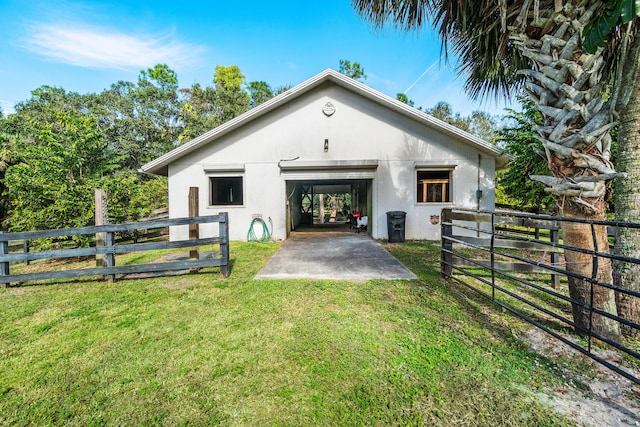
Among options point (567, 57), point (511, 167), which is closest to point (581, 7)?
point (567, 57)

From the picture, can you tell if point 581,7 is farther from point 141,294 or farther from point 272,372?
point 141,294

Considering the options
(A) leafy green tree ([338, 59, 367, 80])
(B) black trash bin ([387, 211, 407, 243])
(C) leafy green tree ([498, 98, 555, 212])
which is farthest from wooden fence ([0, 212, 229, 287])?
(A) leafy green tree ([338, 59, 367, 80])

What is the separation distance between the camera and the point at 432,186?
9031 millimetres

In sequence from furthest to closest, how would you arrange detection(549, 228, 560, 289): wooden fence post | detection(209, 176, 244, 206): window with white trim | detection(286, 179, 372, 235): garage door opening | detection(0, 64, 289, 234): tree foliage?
detection(286, 179, 372, 235): garage door opening
detection(209, 176, 244, 206): window with white trim
detection(0, 64, 289, 234): tree foliage
detection(549, 228, 560, 289): wooden fence post

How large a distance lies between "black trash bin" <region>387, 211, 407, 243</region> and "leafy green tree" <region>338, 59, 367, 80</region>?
2269cm

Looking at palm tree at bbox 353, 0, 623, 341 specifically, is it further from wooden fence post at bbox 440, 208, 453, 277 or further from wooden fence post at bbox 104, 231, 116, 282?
wooden fence post at bbox 104, 231, 116, 282

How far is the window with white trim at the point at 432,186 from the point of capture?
898 cm

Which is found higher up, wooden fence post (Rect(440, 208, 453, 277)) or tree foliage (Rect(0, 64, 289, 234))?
tree foliage (Rect(0, 64, 289, 234))

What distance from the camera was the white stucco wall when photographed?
345 inches

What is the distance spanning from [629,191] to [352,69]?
27.7 metres

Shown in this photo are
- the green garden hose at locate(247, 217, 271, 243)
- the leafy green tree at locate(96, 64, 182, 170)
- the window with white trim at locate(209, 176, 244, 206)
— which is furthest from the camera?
the leafy green tree at locate(96, 64, 182, 170)

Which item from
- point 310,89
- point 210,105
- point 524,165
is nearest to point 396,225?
point 524,165

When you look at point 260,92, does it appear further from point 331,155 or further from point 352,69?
point 331,155

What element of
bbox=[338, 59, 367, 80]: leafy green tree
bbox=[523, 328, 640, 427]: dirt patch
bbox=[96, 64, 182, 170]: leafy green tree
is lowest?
bbox=[523, 328, 640, 427]: dirt patch
